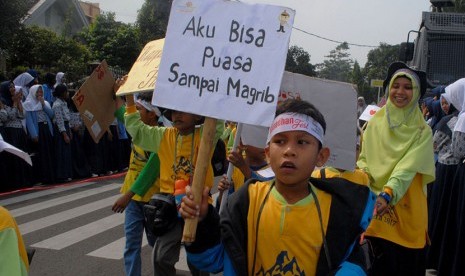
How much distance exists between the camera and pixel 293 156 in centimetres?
221

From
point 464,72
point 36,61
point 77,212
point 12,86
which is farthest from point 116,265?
point 36,61

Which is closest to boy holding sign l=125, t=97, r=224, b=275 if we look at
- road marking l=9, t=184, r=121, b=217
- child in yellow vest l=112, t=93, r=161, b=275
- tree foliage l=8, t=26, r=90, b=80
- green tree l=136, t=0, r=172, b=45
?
child in yellow vest l=112, t=93, r=161, b=275

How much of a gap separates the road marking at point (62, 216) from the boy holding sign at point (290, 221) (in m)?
5.07

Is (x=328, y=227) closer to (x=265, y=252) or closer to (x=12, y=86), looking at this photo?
(x=265, y=252)

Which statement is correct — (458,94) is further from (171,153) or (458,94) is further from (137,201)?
(137,201)

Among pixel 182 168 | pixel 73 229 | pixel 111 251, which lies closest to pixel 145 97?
pixel 182 168

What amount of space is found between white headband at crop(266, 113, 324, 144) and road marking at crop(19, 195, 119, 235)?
5.18m

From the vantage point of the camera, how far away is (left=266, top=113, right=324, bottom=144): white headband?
2244 mm

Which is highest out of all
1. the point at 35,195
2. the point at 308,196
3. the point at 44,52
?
the point at 44,52

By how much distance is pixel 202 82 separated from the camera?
7.72 feet

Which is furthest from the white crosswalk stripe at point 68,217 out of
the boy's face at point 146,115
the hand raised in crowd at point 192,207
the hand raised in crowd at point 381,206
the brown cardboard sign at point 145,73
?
the hand raised in crowd at point 192,207

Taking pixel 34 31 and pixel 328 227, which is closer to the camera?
pixel 328 227

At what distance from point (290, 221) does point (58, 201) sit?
7021 millimetres

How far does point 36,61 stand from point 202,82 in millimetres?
19399
